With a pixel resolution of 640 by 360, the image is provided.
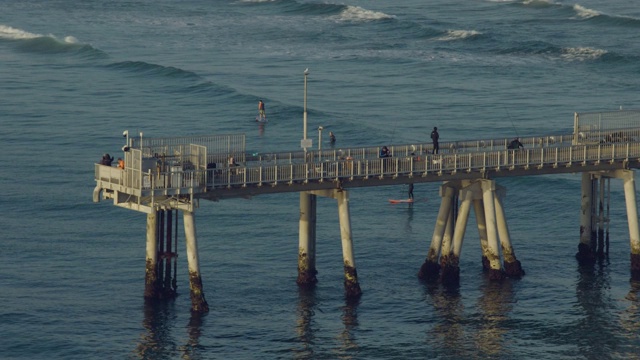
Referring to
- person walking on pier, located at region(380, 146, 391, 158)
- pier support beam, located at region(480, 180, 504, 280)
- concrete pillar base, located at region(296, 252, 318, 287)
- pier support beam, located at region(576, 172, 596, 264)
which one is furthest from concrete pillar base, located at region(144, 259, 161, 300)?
pier support beam, located at region(576, 172, 596, 264)

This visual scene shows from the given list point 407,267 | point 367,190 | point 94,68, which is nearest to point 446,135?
point 367,190

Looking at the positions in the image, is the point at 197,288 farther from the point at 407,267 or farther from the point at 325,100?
the point at 325,100

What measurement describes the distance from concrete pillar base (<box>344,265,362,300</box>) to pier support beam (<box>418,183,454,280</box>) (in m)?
5.98

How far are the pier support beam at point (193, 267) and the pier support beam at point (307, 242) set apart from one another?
288 inches

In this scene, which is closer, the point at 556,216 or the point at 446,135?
the point at 556,216

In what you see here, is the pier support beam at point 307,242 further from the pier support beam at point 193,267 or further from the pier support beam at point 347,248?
the pier support beam at point 193,267

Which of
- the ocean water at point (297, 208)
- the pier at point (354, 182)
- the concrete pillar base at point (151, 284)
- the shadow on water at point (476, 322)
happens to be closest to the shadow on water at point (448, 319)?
the shadow on water at point (476, 322)

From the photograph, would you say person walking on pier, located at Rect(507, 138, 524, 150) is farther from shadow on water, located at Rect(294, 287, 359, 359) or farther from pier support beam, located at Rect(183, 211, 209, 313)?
pier support beam, located at Rect(183, 211, 209, 313)

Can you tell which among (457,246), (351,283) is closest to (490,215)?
(457,246)

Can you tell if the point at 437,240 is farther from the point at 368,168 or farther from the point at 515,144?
the point at 368,168

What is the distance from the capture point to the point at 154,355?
85938mm

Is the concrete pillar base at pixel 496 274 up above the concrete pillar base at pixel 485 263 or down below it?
below

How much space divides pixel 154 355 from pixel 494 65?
95.8 m

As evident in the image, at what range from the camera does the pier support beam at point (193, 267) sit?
91.0 metres
